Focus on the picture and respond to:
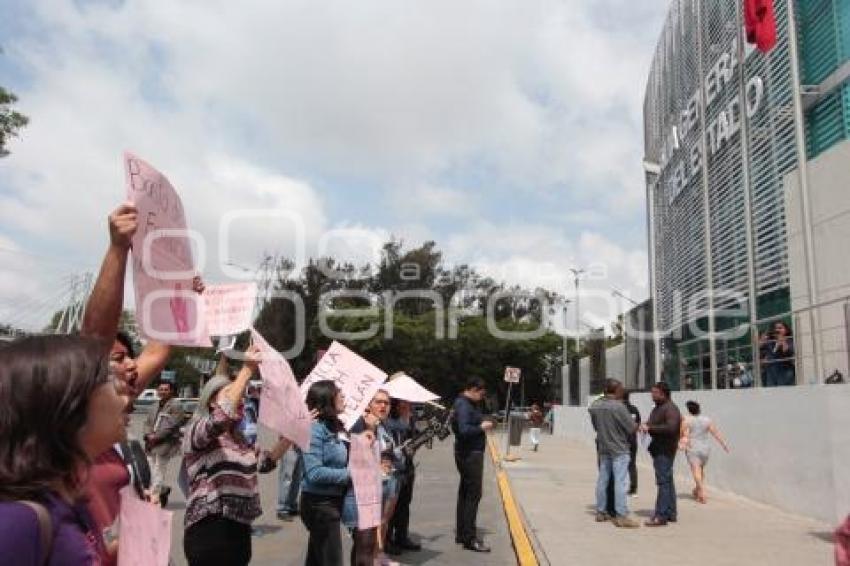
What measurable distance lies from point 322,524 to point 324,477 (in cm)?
30

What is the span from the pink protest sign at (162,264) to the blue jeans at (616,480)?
26.6 feet

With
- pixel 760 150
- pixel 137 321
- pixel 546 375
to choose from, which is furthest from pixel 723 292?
pixel 546 375

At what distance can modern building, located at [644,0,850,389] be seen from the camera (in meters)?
14.2

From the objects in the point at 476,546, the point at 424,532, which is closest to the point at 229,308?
the point at 476,546

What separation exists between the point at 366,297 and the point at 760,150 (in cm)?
4710

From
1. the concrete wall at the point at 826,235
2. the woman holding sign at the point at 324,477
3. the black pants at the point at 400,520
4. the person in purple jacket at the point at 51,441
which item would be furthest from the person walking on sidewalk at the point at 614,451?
the person in purple jacket at the point at 51,441

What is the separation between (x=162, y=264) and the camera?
9.98 ft

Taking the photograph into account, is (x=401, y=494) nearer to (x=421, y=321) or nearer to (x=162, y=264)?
(x=162, y=264)

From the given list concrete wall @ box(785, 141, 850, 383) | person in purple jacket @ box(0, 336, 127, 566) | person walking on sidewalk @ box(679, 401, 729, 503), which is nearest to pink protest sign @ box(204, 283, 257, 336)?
person in purple jacket @ box(0, 336, 127, 566)

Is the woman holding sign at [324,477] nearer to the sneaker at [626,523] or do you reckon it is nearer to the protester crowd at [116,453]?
the protester crowd at [116,453]

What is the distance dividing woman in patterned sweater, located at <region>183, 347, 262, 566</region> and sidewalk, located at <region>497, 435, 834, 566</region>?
15.2 feet

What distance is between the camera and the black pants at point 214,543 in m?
4.05

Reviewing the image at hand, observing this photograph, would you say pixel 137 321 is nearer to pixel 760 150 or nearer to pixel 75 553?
pixel 75 553

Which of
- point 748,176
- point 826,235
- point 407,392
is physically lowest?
point 407,392
